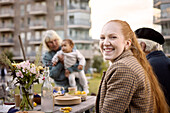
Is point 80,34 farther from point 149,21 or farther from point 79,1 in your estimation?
point 149,21

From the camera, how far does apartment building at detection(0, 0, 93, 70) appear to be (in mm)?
30922

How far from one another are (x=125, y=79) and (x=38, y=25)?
3096cm

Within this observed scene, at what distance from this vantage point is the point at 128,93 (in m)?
1.41

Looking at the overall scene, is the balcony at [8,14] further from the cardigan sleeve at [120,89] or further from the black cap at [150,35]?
the cardigan sleeve at [120,89]

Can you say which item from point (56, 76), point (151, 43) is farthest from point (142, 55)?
point (56, 76)

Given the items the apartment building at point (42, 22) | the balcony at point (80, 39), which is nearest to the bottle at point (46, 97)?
the apartment building at point (42, 22)

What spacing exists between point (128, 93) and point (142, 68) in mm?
234

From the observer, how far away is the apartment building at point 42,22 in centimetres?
3092

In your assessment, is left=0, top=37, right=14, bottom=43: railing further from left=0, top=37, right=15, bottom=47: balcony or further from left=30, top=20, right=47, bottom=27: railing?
left=30, top=20, right=47, bottom=27: railing

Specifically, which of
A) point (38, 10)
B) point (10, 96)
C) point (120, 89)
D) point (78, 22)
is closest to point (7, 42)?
point (38, 10)

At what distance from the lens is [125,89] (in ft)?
4.59

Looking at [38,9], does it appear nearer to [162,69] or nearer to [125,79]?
[162,69]

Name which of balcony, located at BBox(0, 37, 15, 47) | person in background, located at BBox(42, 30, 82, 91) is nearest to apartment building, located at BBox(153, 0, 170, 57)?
person in background, located at BBox(42, 30, 82, 91)

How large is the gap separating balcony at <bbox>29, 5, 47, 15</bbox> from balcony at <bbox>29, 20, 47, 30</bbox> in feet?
3.91
